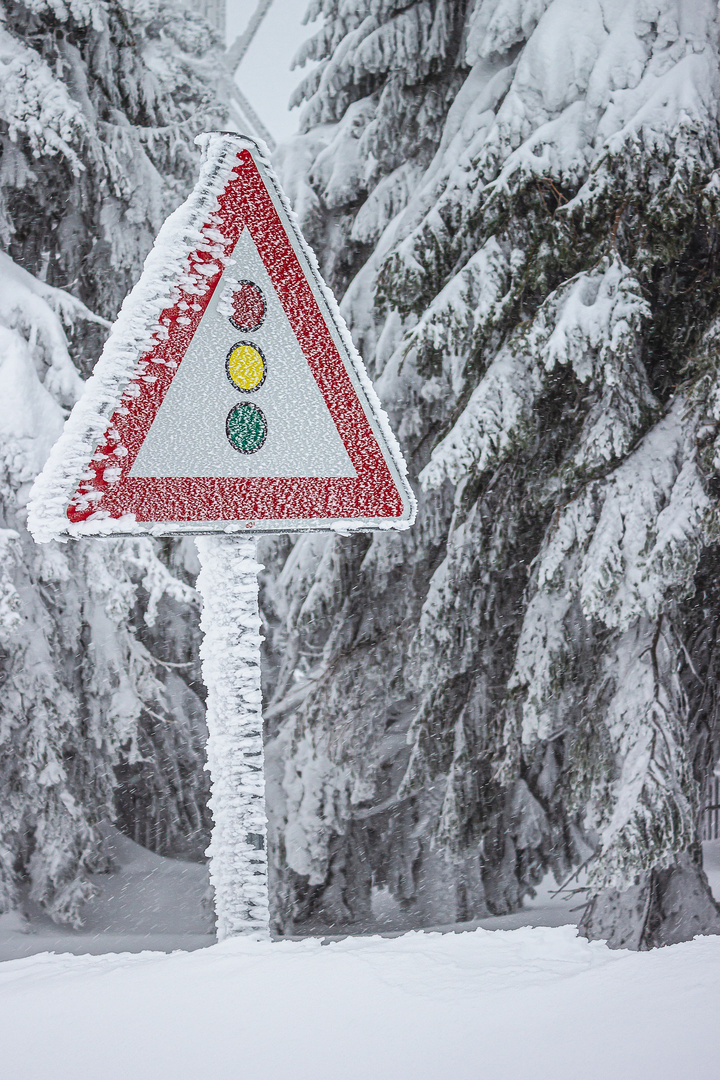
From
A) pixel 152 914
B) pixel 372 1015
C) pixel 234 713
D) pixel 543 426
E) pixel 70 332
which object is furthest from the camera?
pixel 152 914

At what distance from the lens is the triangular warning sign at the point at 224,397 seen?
1.99 m

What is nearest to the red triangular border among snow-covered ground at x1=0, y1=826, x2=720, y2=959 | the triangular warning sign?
the triangular warning sign

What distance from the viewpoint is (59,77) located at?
7.13 meters

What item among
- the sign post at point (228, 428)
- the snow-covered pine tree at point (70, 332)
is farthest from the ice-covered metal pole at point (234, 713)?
the snow-covered pine tree at point (70, 332)

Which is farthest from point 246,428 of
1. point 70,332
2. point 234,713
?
point 70,332

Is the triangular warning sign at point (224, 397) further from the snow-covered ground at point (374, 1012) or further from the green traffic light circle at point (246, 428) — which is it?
the snow-covered ground at point (374, 1012)

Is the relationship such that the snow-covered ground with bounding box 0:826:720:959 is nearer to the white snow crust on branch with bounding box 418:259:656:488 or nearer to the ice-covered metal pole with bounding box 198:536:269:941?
the white snow crust on branch with bounding box 418:259:656:488

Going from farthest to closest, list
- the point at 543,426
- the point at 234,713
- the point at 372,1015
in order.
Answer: the point at 543,426
the point at 234,713
the point at 372,1015

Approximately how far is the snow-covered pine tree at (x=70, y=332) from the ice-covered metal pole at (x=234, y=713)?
406 cm

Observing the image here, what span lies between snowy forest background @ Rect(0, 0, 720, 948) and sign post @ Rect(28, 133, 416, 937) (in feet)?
8.65

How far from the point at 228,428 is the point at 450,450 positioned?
308 cm

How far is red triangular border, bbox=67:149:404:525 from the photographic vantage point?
2.01 metres

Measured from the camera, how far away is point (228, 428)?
6.77 ft

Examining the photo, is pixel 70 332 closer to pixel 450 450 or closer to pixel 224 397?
pixel 450 450
